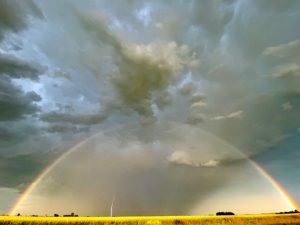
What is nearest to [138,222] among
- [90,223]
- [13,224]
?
[90,223]

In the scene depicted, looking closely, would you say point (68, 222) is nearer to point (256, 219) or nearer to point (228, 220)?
point (228, 220)

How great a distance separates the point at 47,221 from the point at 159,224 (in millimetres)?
21942

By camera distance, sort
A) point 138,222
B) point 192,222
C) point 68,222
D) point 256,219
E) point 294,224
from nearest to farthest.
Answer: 1. point 68,222
2. point 138,222
3. point 192,222
4. point 294,224
5. point 256,219

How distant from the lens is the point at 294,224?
8094cm

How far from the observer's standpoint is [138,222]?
224ft

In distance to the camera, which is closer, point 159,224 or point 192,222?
point 159,224

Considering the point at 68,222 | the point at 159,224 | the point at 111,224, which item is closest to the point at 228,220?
the point at 159,224

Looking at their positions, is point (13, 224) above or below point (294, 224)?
below

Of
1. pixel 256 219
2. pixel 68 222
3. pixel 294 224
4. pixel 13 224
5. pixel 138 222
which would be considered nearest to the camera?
pixel 13 224

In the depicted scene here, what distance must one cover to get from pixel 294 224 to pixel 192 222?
27.8 meters

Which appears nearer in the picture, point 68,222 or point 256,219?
point 68,222

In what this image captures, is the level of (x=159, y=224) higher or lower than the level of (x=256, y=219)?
lower

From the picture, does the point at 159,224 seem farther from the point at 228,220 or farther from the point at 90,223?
the point at 228,220

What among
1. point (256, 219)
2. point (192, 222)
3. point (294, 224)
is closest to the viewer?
point (192, 222)
